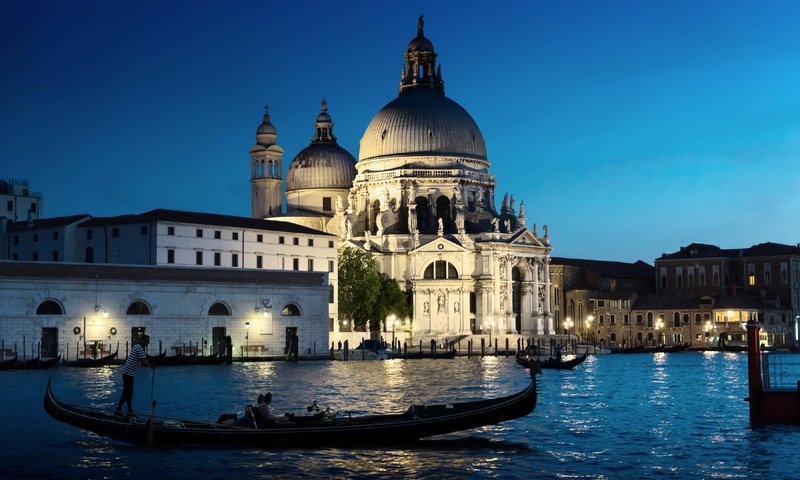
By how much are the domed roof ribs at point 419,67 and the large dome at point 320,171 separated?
7.89 m

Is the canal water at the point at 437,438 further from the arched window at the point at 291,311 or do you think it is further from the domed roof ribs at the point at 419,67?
the domed roof ribs at the point at 419,67

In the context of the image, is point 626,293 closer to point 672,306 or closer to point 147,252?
point 672,306

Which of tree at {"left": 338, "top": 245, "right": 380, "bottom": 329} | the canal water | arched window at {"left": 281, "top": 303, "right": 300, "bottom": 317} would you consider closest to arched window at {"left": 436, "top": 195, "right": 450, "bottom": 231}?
tree at {"left": 338, "top": 245, "right": 380, "bottom": 329}

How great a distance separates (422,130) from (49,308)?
45.4 m

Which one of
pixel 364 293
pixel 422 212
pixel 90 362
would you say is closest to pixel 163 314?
pixel 90 362

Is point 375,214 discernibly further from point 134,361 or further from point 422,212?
point 134,361

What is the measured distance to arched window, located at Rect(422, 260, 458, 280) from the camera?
91.2 meters

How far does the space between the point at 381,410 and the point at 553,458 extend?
950 cm

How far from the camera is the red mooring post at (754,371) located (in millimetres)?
27047

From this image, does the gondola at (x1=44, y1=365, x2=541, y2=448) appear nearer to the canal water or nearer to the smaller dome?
the canal water

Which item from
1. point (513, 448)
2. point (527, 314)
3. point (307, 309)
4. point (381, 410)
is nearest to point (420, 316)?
point (527, 314)

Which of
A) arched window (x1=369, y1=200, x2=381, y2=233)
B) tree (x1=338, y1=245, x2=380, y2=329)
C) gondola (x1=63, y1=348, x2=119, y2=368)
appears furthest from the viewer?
arched window (x1=369, y1=200, x2=381, y2=233)

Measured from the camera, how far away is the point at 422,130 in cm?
9575

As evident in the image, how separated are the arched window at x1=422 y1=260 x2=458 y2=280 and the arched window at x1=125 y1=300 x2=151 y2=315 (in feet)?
117
